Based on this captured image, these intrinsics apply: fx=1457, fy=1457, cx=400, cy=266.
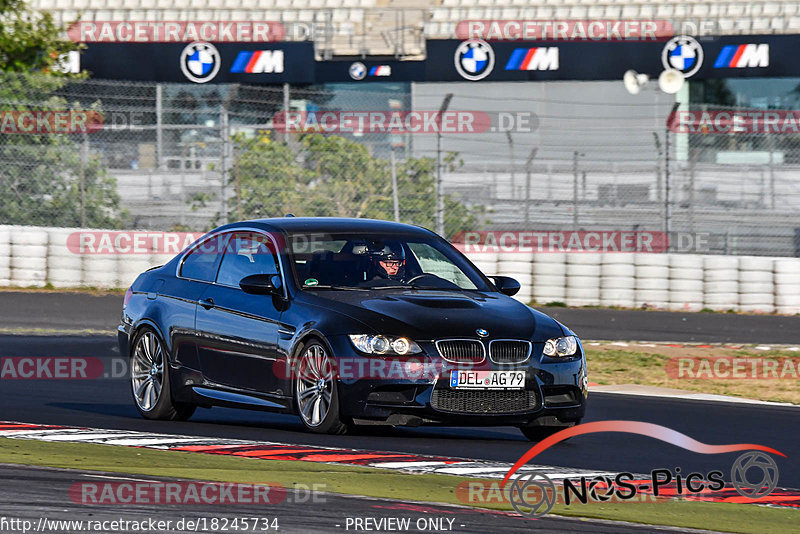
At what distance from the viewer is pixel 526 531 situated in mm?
5699

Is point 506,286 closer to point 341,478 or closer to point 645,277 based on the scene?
point 341,478

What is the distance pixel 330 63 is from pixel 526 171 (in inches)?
476

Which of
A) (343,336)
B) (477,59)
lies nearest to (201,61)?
(477,59)

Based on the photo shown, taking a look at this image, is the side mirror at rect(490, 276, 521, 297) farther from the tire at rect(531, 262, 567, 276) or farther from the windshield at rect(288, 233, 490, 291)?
the tire at rect(531, 262, 567, 276)

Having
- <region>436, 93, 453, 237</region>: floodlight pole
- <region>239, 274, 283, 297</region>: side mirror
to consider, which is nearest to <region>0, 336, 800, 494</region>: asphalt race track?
<region>239, 274, 283, 297</region>: side mirror

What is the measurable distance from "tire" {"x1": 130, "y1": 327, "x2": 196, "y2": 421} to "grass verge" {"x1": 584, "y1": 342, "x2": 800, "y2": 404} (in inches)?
178

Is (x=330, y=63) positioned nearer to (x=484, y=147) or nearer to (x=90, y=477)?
(x=484, y=147)

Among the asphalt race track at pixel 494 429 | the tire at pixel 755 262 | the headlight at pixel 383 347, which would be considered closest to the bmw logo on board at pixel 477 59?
the tire at pixel 755 262

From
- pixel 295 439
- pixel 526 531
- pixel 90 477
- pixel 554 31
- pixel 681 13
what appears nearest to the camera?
pixel 526 531

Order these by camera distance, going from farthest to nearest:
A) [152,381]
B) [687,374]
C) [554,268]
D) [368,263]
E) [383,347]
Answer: [554,268]
[687,374]
[152,381]
[368,263]
[383,347]

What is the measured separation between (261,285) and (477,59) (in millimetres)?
21578

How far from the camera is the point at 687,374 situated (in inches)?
538

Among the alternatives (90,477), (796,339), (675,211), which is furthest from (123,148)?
(90,477)

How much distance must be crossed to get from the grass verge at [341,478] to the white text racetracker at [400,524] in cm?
54
